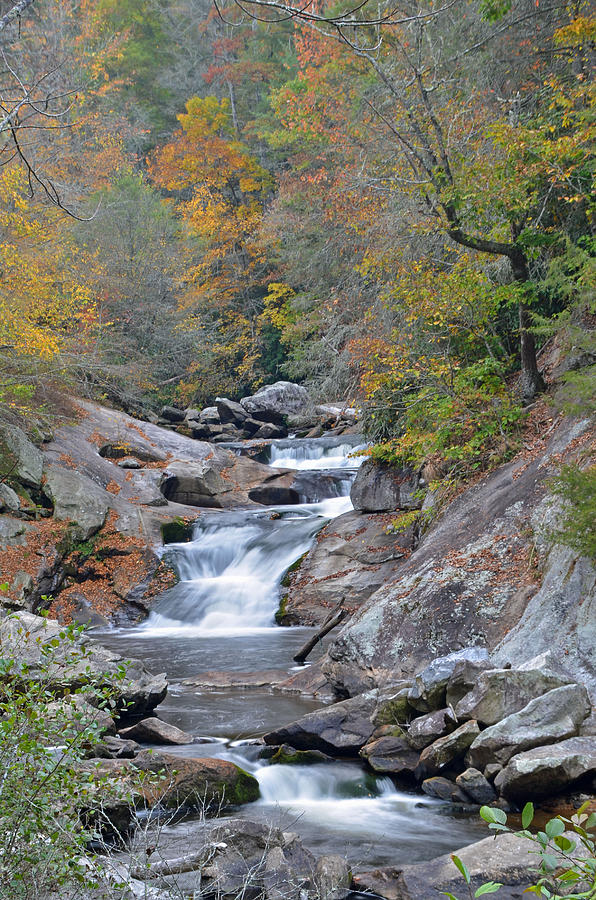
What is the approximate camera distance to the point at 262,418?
2570 cm

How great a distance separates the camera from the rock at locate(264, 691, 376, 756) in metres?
6.51

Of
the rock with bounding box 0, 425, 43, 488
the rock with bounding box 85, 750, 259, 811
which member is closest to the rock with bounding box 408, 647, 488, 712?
the rock with bounding box 85, 750, 259, 811

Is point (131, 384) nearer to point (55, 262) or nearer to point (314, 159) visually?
point (55, 262)

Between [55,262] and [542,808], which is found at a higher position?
[55,262]

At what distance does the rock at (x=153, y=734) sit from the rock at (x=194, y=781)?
0.99 metres

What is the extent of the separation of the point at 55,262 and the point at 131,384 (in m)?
6.43

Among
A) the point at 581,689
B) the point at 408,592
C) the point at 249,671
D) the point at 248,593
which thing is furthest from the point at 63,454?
the point at 581,689

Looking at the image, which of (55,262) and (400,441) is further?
(55,262)

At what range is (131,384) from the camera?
880 inches

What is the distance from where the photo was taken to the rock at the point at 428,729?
19.8 feet

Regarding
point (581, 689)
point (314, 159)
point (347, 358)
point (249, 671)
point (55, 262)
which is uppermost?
point (314, 159)

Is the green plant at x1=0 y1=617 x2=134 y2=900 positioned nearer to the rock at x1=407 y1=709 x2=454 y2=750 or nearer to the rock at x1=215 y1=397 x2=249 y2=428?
the rock at x1=407 y1=709 x2=454 y2=750

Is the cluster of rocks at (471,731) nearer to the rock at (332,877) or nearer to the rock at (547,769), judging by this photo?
the rock at (547,769)

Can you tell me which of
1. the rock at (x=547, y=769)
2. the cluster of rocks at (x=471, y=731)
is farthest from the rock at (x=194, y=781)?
the rock at (x=547, y=769)
